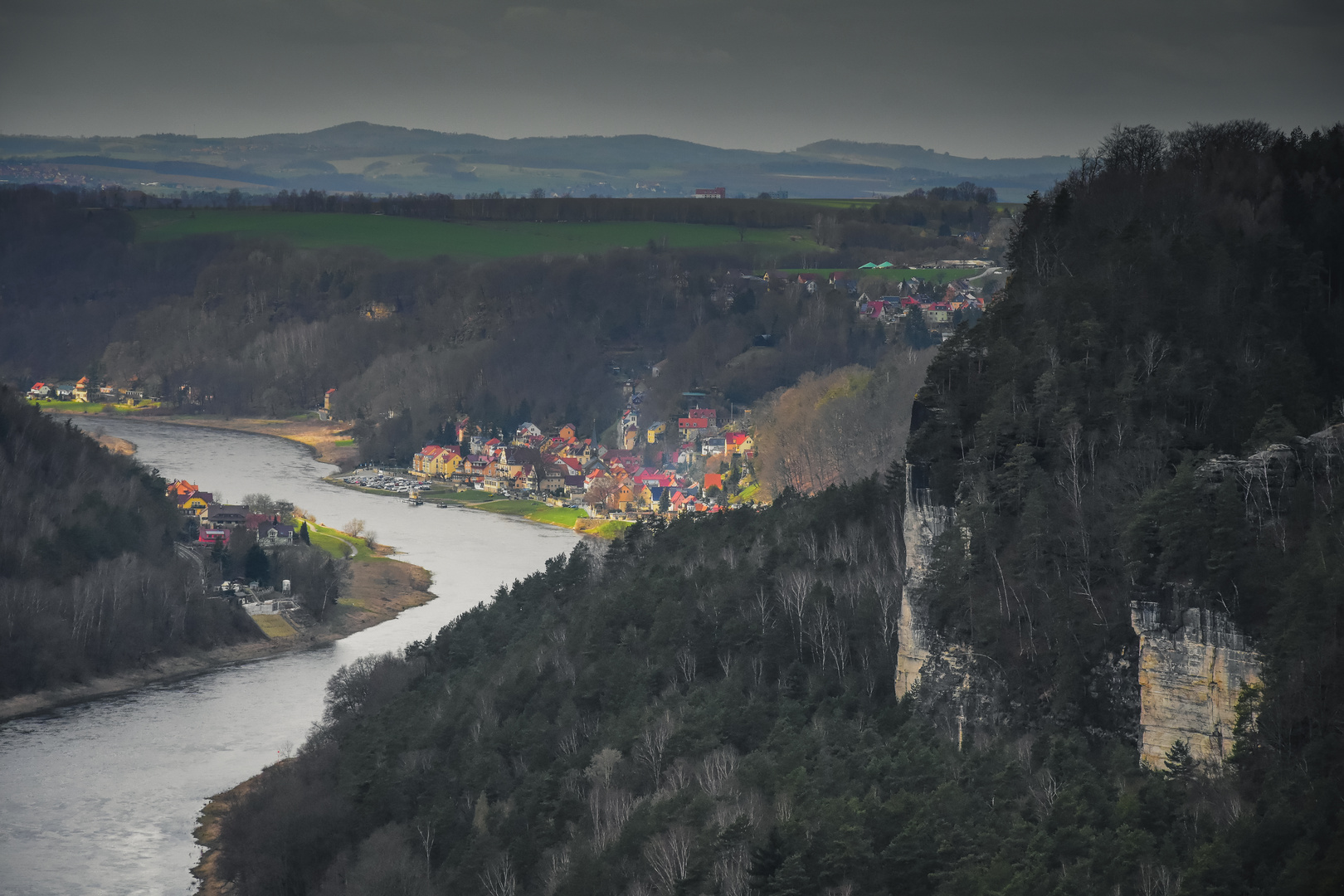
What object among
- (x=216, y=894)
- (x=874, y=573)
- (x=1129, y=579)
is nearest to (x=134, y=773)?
(x=216, y=894)

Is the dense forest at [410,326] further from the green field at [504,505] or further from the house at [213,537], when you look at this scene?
the house at [213,537]

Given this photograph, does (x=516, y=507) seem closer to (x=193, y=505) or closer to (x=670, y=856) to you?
(x=193, y=505)

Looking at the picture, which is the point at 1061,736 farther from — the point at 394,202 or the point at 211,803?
the point at 394,202

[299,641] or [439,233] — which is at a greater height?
[439,233]

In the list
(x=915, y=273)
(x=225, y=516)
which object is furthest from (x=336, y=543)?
(x=915, y=273)

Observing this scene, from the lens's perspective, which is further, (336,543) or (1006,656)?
(336,543)

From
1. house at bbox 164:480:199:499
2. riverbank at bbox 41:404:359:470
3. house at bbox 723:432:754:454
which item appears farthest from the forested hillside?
riverbank at bbox 41:404:359:470
